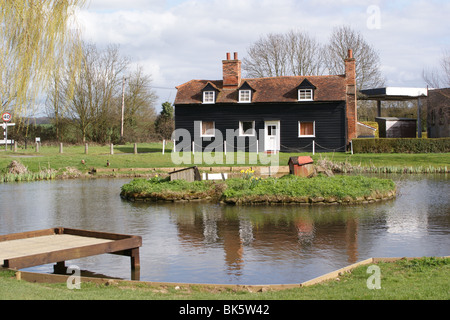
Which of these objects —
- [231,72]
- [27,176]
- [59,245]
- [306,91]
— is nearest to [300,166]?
[59,245]

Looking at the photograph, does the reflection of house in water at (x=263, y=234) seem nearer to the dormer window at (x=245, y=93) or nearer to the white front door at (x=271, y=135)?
the white front door at (x=271, y=135)

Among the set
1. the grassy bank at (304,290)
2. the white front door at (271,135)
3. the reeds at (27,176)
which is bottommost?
the grassy bank at (304,290)

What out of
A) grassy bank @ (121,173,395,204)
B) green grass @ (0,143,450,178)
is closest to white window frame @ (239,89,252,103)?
green grass @ (0,143,450,178)

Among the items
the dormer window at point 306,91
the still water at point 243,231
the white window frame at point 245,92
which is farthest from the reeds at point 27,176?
the dormer window at point 306,91

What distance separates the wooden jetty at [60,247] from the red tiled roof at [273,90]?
1221 inches

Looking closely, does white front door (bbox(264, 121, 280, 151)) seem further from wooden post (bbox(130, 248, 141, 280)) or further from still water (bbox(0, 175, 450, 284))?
wooden post (bbox(130, 248, 141, 280))

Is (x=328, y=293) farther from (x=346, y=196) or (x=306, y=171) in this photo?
(x=306, y=171)

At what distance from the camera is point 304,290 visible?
750cm

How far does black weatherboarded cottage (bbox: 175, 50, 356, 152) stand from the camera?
3997 centimetres

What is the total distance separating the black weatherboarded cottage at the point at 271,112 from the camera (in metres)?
40.0

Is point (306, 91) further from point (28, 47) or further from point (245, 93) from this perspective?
point (28, 47)

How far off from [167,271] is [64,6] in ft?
16.8

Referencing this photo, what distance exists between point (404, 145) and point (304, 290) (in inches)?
1257

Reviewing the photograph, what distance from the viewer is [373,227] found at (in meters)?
13.8
